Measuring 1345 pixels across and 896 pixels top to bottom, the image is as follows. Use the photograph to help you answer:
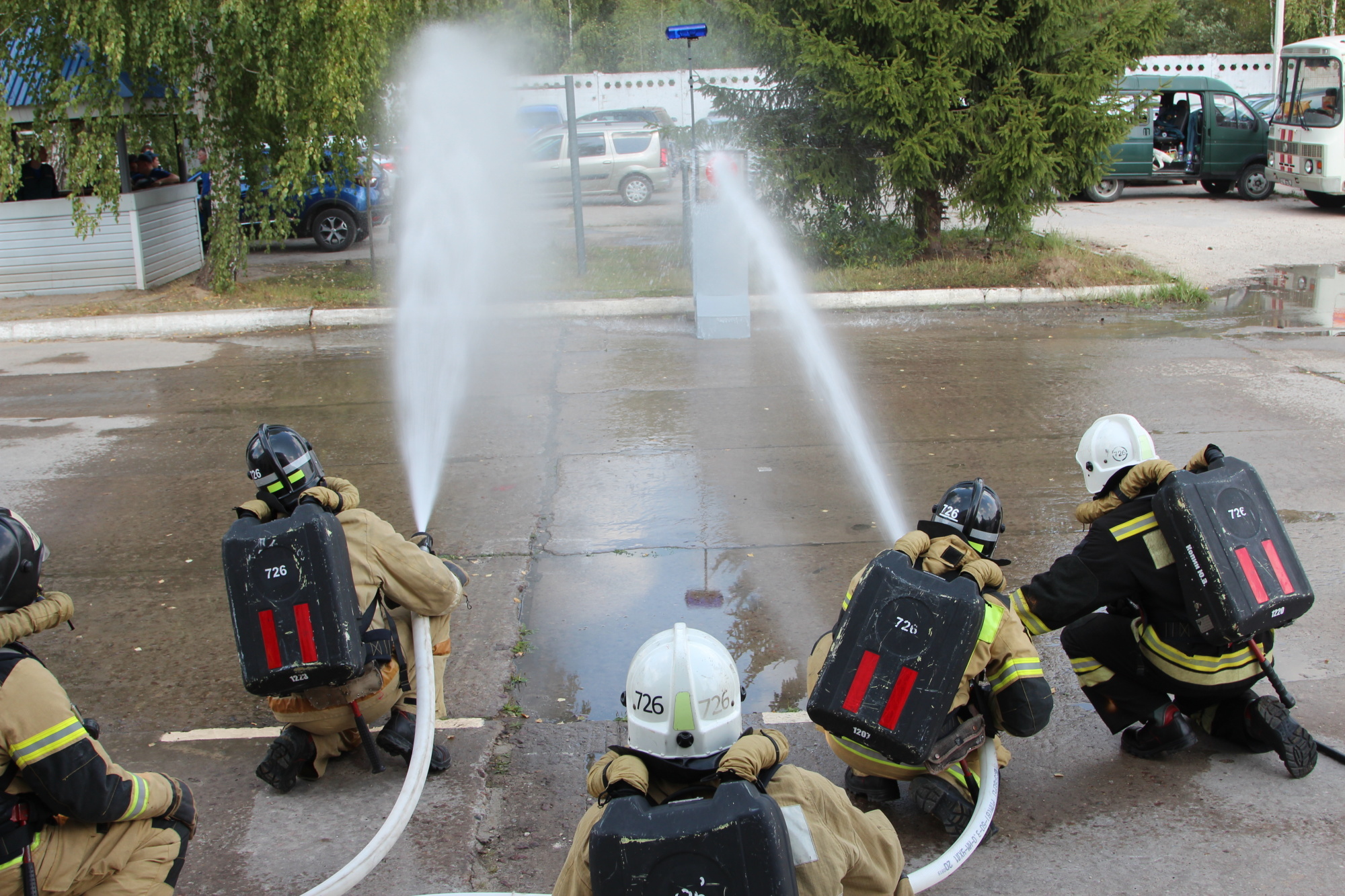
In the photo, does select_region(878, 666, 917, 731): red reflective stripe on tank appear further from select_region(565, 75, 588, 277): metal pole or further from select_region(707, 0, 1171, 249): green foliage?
select_region(565, 75, 588, 277): metal pole

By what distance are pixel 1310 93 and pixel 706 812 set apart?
1960cm

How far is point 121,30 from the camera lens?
1122 cm

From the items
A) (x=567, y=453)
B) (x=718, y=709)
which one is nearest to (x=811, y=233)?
(x=567, y=453)

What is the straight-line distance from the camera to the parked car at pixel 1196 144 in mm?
19406

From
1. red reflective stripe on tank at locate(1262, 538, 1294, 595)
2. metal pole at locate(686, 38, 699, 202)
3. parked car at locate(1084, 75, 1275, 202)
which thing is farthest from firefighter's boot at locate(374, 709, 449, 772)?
parked car at locate(1084, 75, 1275, 202)

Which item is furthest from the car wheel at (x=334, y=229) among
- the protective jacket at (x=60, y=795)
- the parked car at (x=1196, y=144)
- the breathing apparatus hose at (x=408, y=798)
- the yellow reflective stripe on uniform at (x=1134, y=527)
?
the yellow reflective stripe on uniform at (x=1134, y=527)

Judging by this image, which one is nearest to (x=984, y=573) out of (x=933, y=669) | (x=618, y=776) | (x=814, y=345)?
(x=933, y=669)

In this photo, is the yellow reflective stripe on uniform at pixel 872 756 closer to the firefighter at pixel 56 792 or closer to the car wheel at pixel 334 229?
the firefighter at pixel 56 792

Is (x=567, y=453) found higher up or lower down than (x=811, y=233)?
lower down

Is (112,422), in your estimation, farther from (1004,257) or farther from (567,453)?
(1004,257)

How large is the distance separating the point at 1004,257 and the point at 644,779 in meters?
12.7

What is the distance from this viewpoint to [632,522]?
265 inches

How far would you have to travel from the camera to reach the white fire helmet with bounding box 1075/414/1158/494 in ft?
13.5

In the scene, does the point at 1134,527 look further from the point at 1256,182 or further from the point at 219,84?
the point at 1256,182
